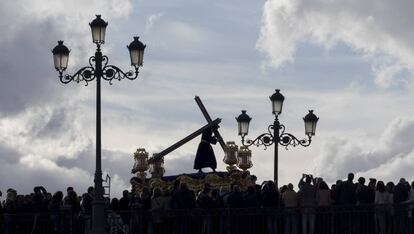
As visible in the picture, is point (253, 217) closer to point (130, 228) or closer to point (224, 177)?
point (130, 228)

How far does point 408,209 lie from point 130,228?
296 inches

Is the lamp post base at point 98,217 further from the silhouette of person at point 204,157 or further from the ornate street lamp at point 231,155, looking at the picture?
the ornate street lamp at point 231,155

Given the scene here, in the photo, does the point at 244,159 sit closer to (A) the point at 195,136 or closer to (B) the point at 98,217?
(A) the point at 195,136

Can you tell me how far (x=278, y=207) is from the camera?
149 feet

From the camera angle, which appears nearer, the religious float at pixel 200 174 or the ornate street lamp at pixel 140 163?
the religious float at pixel 200 174

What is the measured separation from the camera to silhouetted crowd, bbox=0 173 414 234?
1752 inches

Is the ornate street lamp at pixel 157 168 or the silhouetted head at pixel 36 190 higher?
the ornate street lamp at pixel 157 168

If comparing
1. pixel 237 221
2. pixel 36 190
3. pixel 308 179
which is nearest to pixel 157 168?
pixel 36 190

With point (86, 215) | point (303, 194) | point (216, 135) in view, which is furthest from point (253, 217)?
point (216, 135)

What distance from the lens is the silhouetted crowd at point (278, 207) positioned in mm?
44500

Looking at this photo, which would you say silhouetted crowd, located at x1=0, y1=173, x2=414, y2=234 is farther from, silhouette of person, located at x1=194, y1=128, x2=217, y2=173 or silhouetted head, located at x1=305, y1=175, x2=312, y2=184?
silhouette of person, located at x1=194, y1=128, x2=217, y2=173

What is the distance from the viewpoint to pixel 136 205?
153 feet

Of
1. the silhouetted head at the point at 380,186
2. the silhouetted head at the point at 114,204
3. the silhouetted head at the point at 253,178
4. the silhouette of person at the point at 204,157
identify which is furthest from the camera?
the silhouette of person at the point at 204,157

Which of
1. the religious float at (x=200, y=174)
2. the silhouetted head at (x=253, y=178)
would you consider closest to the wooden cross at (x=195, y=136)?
the religious float at (x=200, y=174)
